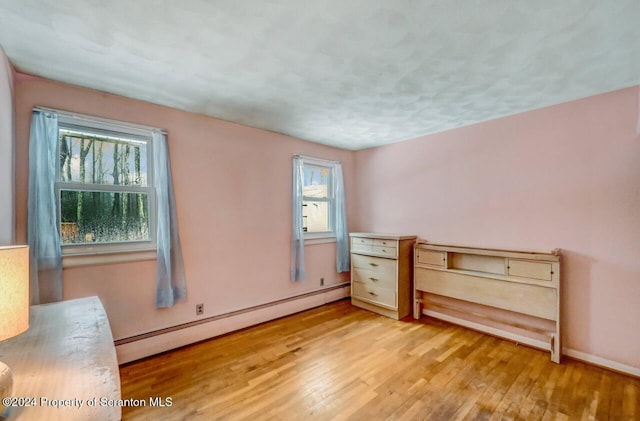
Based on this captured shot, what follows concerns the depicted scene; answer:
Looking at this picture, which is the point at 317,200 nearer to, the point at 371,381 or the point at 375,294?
the point at 375,294

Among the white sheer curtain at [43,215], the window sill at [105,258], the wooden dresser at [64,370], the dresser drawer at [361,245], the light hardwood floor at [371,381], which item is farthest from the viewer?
the dresser drawer at [361,245]

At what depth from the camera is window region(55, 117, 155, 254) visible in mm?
2152

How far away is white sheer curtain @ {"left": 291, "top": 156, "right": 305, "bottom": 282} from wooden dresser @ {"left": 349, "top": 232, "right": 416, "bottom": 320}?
81cm

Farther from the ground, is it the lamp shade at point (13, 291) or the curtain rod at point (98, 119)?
the curtain rod at point (98, 119)

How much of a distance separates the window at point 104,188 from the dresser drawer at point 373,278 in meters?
2.49

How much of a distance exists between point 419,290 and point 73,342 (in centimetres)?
317

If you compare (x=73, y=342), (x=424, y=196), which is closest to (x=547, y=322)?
(x=424, y=196)

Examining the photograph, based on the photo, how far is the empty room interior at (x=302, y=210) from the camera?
4.65ft

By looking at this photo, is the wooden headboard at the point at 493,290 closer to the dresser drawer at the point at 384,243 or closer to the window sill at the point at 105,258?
the dresser drawer at the point at 384,243

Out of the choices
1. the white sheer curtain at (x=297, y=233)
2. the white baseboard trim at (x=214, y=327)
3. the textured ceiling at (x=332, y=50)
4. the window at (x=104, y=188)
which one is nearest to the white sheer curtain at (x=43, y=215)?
the window at (x=104, y=188)

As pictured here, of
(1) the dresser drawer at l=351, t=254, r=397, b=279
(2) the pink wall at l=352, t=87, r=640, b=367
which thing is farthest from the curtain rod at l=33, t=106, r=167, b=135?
(2) the pink wall at l=352, t=87, r=640, b=367

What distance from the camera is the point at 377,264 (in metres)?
3.52

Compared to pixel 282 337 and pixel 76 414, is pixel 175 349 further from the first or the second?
pixel 76 414

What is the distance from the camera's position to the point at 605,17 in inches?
54.3
